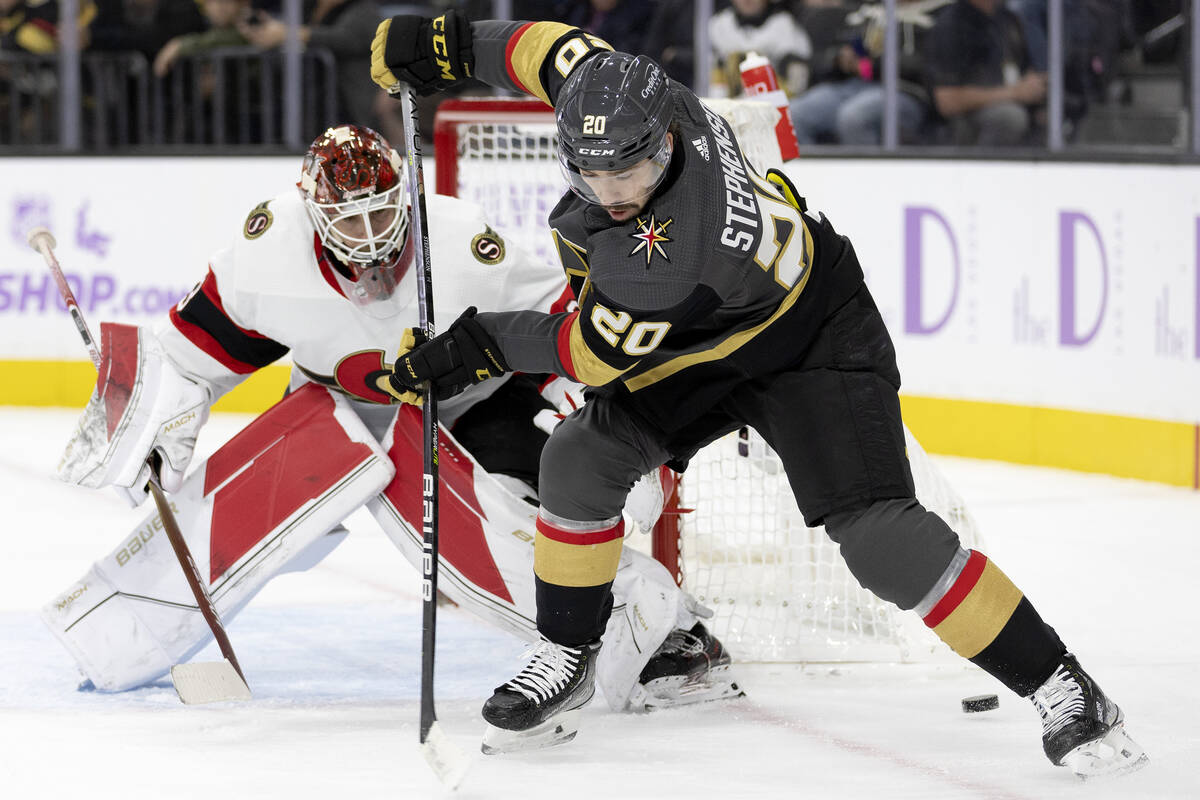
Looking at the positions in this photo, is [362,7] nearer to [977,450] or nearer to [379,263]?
[977,450]

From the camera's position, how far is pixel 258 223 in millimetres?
2793

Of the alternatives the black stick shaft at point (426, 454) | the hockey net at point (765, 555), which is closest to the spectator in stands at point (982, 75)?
the hockey net at point (765, 555)

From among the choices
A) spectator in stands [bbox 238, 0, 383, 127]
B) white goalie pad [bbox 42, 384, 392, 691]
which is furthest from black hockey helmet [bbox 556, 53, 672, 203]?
spectator in stands [bbox 238, 0, 383, 127]

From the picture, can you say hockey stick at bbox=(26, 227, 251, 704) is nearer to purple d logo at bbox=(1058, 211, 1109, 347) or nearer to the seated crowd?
purple d logo at bbox=(1058, 211, 1109, 347)

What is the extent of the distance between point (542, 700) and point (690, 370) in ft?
1.64

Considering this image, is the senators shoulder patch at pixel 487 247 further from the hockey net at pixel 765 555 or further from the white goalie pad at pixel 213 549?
the hockey net at pixel 765 555

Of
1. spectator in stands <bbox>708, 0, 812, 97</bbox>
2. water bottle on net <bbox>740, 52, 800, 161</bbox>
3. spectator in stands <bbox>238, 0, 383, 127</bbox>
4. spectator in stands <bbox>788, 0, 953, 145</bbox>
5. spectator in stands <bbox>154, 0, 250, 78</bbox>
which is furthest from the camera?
spectator in stands <bbox>154, 0, 250, 78</bbox>

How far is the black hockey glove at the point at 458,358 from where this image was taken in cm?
233

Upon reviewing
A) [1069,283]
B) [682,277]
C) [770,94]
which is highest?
[770,94]

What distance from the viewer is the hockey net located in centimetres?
298

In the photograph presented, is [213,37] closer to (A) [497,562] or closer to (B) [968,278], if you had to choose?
(B) [968,278]

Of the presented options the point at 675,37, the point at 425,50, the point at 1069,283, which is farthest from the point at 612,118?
the point at 675,37

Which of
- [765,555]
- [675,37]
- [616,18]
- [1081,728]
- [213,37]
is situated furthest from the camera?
[213,37]

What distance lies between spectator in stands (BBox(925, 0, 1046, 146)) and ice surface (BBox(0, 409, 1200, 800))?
6.13ft
